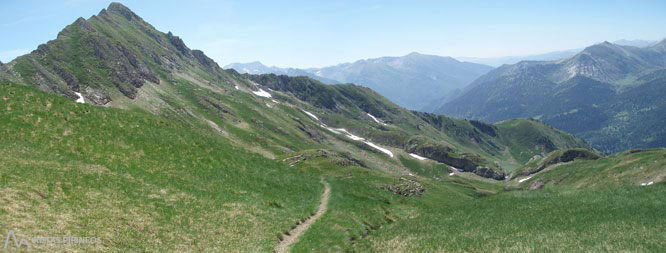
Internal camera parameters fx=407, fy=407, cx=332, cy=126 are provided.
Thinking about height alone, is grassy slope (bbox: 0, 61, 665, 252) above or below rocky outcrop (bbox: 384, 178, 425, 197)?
above

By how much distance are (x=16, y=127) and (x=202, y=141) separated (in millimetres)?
20557

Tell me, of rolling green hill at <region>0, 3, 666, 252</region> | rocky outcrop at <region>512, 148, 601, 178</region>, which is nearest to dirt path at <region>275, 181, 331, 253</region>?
rolling green hill at <region>0, 3, 666, 252</region>

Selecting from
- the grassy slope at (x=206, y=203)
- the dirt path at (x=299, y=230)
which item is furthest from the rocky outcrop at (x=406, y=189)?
the dirt path at (x=299, y=230)

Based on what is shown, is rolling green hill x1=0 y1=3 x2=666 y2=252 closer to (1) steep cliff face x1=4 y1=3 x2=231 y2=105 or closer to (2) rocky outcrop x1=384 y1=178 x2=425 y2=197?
(2) rocky outcrop x1=384 y1=178 x2=425 y2=197

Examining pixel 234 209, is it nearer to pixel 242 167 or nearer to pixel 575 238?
pixel 242 167

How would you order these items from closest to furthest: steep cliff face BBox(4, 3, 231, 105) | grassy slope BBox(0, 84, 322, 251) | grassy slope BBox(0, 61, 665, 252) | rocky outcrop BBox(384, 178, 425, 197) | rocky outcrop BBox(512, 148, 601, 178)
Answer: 1. grassy slope BBox(0, 84, 322, 251)
2. grassy slope BBox(0, 61, 665, 252)
3. rocky outcrop BBox(384, 178, 425, 197)
4. steep cliff face BBox(4, 3, 231, 105)
5. rocky outcrop BBox(512, 148, 601, 178)

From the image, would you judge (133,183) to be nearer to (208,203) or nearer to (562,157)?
(208,203)

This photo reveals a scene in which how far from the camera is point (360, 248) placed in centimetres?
3534

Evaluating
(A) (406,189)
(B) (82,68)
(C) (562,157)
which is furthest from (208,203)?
(C) (562,157)

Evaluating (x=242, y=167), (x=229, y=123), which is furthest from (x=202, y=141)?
(x=229, y=123)

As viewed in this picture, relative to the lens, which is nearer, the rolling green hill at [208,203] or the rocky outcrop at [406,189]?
the rolling green hill at [208,203]

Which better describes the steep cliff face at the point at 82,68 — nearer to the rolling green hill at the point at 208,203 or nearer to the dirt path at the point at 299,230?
the rolling green hill at the point at 208,203

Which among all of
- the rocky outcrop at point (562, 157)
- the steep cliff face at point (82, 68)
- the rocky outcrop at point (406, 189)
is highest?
the steep cliff face at point (82, 68)

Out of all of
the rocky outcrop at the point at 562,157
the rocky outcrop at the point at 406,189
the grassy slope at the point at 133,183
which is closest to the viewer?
the grassy slope at the point at 133,183
